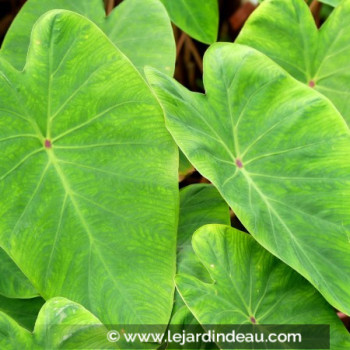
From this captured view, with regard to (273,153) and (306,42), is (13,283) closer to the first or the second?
(273,153)

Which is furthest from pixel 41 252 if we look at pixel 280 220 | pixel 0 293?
pixel 280 220

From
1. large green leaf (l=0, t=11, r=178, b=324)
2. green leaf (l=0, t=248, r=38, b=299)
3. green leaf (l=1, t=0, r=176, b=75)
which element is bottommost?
green leaf (l=0, t=248, r=38, b=299)

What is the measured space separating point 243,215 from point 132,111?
0.25m

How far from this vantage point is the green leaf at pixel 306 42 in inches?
45.4

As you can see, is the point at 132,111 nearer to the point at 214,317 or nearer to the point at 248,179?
the point at 248,179

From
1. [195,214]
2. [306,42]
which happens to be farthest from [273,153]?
[306,42]

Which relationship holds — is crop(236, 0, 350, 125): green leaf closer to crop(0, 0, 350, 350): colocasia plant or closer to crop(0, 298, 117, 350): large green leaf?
crop(0, 0, 350, 350): colocasia plant

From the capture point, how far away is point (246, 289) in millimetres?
942

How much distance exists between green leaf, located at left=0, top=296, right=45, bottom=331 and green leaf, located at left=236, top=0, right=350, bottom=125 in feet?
2.15

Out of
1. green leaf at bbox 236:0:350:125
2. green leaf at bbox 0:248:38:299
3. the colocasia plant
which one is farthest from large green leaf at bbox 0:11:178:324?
green leaf at bbox 236:0:350:125

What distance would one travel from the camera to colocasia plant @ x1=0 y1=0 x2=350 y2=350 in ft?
2.97

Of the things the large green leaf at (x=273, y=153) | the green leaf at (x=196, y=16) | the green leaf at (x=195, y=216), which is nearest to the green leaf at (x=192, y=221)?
the green leaf at (x=195, y=216)

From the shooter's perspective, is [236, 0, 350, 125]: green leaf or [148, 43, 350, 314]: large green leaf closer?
[148, 43, 350, 314]: large green leaf

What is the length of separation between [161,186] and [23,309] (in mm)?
370
